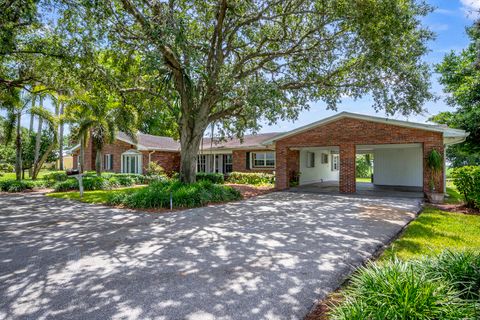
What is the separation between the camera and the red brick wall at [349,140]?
12.6 metres

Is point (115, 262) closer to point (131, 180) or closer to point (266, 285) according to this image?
point (266, 285)

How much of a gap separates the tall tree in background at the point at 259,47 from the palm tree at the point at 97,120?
442 cm

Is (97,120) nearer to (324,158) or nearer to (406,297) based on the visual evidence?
(324,158)

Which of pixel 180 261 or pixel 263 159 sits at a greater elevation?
pixel 263 159

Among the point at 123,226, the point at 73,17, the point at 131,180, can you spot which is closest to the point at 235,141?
the point at 131,180

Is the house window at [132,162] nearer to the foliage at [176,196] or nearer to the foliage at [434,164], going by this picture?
the foliage at [176,196]

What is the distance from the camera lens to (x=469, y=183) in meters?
9.59

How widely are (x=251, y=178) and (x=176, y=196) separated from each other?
1026 centimetres

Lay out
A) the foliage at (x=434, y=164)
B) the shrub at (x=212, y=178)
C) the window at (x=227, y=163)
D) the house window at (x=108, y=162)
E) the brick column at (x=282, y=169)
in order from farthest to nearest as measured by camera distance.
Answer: the house window at (x=108, y=162), the window at (x=227, y=163), the shrub at (x=212, y=178), the brick column at (x=282, y=169), the foliage at (x=434, y=164)

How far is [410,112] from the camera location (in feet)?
41.8

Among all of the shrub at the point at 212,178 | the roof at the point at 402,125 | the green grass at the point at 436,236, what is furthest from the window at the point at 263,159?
the green grass at the point at 436,236

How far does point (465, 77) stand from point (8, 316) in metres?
24.8

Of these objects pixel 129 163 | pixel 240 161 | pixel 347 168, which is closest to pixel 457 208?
pixel 347 168

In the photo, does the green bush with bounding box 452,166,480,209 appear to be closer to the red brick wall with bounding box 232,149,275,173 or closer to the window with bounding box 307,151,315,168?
the window with bounding box 307,151,315,168
